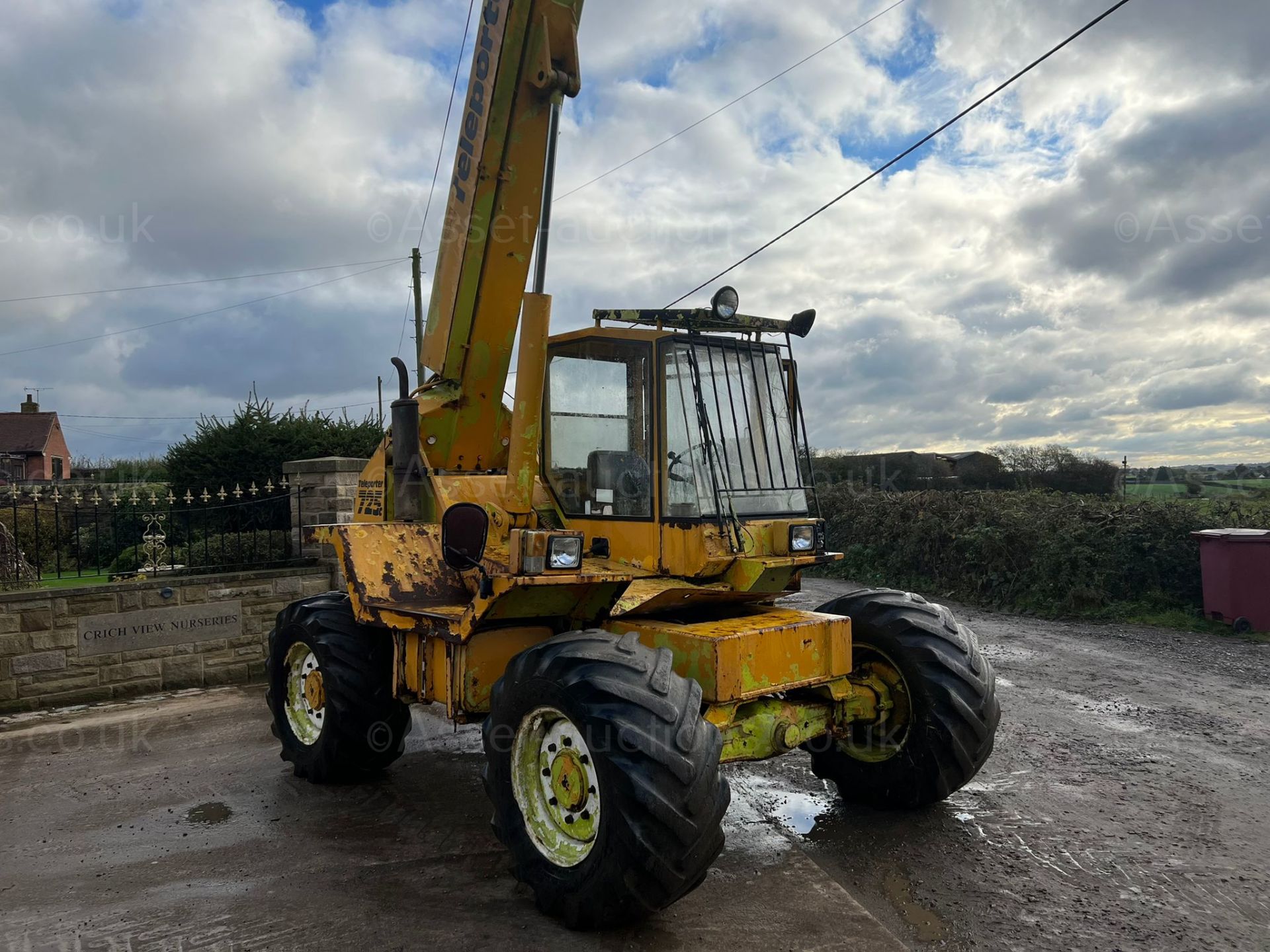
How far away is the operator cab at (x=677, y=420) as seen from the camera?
466cm

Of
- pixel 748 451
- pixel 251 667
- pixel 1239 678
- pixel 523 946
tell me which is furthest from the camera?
pixel 251 667

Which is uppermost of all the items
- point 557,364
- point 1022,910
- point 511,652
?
point 557,364

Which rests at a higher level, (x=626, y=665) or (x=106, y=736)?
(x=626, y=665)

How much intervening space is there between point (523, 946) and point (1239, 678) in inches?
298

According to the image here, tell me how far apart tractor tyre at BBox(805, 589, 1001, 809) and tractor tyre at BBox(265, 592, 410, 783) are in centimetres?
270

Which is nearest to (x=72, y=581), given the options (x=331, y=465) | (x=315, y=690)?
(x=331, y=465)

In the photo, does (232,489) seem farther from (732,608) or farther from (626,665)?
(626,665)

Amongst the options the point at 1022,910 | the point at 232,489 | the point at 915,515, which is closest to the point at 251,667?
the point at 232,489

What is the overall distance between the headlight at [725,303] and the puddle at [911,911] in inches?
116

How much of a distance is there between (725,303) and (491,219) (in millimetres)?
1779

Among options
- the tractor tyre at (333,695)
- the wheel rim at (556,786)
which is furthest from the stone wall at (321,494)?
the wheel rim at (556,786)

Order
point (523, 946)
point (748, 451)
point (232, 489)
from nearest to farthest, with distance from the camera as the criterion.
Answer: point (523, 946) → point (748, 451) → point (232, 489)

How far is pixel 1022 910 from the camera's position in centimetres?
396

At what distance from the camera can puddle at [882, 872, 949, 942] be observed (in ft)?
12.4
